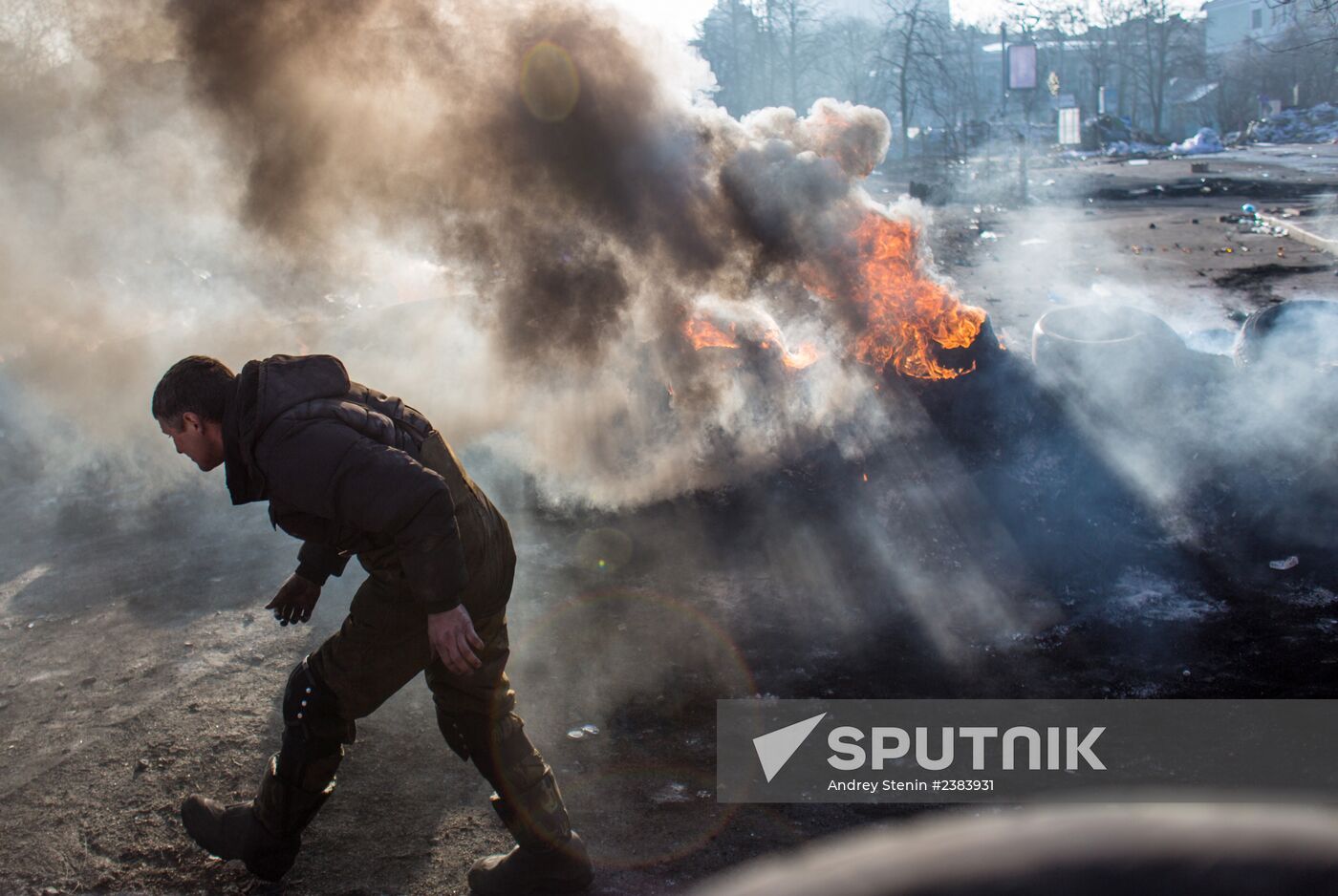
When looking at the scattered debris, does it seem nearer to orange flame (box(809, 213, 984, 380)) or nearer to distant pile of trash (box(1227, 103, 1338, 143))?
orange flame (box(809, 213, 984, 380))

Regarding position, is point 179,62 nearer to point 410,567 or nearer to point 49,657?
point 49,657

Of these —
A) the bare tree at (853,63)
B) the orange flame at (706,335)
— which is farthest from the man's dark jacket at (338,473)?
the bare tree at (853,63)

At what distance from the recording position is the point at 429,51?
23.2 feet

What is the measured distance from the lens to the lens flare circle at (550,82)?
696 centimetres

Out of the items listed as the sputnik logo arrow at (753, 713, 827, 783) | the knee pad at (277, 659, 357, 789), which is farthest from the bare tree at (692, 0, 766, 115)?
the knee pad at (277, 659, 357, 789)

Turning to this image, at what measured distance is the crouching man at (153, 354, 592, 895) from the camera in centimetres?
246

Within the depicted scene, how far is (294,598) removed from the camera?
10.2 feet

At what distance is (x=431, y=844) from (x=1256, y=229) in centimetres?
1809

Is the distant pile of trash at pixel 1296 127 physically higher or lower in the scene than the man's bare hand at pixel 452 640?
higher

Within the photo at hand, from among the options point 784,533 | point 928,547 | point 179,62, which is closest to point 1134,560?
point 928,547

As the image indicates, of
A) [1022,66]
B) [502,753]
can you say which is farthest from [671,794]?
[1022,66]

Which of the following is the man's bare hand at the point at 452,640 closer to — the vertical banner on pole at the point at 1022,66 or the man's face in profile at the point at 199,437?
the man's face in profile at the point at 199,437

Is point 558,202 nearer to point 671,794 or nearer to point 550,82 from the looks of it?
point 550,82

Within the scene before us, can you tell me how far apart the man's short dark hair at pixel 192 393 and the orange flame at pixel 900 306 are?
4.61 metres
